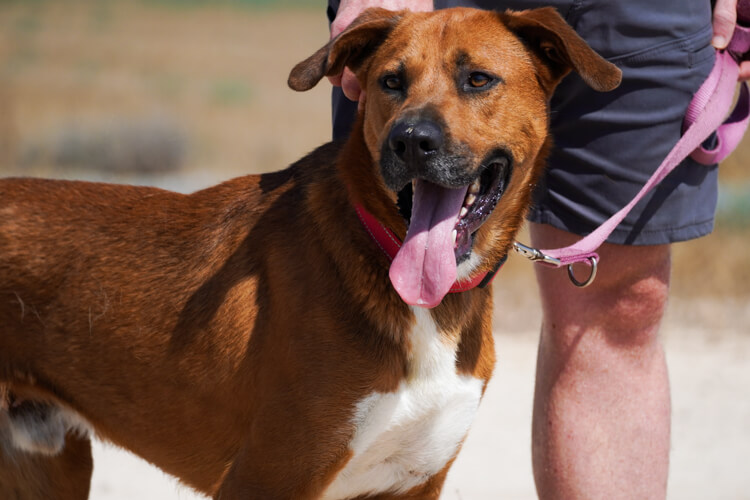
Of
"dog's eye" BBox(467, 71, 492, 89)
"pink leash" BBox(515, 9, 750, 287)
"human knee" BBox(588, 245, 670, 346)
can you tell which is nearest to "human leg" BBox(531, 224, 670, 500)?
"human knee" BBox(588, 245, 670, 346)

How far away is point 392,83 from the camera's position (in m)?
2.77

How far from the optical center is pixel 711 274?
7.32m

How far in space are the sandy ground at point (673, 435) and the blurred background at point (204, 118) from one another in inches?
0.8

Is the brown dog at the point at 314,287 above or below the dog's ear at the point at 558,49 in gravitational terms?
below

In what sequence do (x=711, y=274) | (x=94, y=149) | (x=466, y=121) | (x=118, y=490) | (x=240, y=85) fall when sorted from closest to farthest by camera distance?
(x=466, y=121)
(x=118, y=490)
(x=711, y=274)
(x=94, y=149)
(x=240, y=85)

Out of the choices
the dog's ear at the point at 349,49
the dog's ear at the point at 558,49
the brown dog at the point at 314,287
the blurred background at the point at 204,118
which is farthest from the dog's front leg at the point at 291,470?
the blurred background at the point at 204,118

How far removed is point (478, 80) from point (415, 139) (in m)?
0.35

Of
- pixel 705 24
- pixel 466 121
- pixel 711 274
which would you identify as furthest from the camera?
pixel 711 274

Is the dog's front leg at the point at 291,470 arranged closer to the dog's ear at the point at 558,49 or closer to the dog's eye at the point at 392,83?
the dog's eye at the point at 392,83

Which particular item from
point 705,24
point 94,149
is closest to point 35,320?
point 705,24

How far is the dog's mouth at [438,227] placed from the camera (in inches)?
102

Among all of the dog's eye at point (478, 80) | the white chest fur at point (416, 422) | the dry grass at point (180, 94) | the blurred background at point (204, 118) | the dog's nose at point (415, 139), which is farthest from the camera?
the dry grass at point (180, 94)

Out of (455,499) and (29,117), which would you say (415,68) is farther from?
(29,117)

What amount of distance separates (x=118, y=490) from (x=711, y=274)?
470 centimetres
